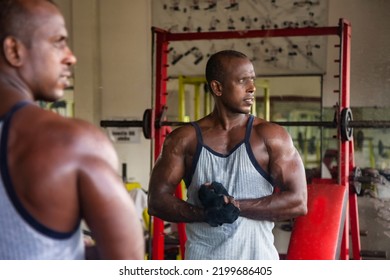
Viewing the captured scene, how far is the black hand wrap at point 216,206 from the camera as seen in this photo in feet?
4.13

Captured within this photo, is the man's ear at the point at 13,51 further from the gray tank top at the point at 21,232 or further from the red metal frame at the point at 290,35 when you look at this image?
the red metal frame at the point at 290,35

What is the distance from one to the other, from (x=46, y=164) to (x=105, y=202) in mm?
87

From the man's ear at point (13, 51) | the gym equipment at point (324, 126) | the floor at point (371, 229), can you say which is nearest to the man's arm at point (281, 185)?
the gym equipment at point (324, 126)

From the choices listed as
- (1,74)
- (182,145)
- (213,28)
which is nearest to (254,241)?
(182,145)

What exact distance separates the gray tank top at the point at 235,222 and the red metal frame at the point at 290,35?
624mm

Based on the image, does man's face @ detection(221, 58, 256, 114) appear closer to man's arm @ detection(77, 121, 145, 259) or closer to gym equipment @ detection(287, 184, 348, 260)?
gym equipment @ detection(287, 184, 348, 260)

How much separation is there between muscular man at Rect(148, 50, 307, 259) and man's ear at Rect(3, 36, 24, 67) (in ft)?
2.08

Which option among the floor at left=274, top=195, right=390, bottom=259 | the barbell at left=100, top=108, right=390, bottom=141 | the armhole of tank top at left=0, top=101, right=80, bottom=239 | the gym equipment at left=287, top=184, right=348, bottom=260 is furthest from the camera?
the floor at left=274, top=195, right=390, bottom=259

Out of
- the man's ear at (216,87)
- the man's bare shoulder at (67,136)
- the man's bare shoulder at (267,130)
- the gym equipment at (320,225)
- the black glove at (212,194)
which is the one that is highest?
the man's ear at (216,87)

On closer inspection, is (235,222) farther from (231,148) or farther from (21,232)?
(21,232)

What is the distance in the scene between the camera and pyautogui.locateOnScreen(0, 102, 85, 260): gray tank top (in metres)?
0.71

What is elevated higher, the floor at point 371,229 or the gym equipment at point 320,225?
the gym equipment at point 320,225

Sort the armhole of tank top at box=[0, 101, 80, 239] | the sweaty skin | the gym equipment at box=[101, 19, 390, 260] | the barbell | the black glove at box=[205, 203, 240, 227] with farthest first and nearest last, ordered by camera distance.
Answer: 1. the barbell
2. the gym equipment at box=[101, 19, 390, 260]
3. the sweaty skin
4. the black glove at box=[205, 203, 240, 227]
5. the armhole of tank top at box=[0, 101, 80, 239]

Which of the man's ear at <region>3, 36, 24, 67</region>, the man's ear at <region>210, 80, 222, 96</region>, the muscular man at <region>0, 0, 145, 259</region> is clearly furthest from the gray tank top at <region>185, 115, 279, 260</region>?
the man's ear at <region>3, 36, 24, 67</region>
